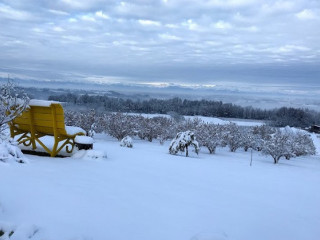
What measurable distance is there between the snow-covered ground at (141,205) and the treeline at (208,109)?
47006 mm

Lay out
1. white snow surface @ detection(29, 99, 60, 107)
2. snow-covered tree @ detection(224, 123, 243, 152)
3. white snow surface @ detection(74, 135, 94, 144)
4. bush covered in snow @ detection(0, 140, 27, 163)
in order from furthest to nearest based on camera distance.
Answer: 1. snow-covered tree @ detection(224, 123, 243, 152)
2. white snow surface @ detection(74, 135, 94, 144)
3. white snow surface @ detection(29, 99, 60, 107)
4. bush covered in snow @ detection(0, 140, 27, 163)

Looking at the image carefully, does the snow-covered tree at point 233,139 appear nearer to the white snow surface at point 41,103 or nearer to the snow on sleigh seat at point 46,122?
the snow on sleigh seat at point 46,122

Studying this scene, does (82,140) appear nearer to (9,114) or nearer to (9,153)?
(9,153)

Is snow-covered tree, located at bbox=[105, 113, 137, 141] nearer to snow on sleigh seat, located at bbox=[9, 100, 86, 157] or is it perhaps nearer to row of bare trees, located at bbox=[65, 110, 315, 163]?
row of bare trees, located at bbox=[65, 110, 315, 163]

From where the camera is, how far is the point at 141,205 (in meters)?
3.78

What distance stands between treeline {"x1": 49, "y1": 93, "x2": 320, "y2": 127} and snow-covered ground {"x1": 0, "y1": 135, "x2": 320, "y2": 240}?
47.0 m

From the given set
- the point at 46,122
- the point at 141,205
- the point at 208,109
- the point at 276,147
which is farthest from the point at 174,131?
the point at 208,109

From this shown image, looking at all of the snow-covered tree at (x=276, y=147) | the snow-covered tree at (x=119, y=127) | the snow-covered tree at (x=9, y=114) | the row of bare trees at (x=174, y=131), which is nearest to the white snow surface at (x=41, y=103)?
the snow-covered tree at (x=9, y=114)

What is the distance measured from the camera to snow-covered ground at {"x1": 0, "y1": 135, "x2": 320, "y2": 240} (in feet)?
9.75

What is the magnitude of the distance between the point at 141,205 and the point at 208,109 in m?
59.0

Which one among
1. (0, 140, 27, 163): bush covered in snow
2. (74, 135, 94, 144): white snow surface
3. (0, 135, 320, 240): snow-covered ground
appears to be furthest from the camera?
(74, 135, 94, 144): white snow surface

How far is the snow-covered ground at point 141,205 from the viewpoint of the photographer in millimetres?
2973

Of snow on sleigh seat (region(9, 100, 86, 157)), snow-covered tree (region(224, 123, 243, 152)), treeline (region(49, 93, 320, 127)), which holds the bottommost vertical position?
treeline (region(49, 93, 320, 127))

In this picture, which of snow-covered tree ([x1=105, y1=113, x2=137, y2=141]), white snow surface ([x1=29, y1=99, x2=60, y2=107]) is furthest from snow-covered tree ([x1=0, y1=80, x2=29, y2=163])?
snow-covered tree ([x1=105, y1=113, x2=137, y2=141])
